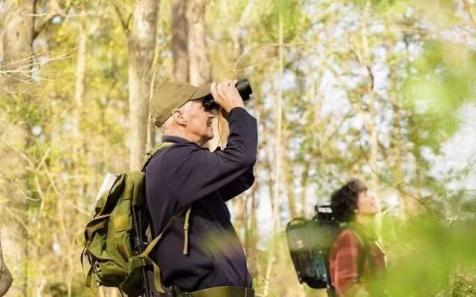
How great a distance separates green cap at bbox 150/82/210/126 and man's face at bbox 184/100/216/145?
3 centimetres

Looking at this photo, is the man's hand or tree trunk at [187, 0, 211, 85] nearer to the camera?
the man's hand

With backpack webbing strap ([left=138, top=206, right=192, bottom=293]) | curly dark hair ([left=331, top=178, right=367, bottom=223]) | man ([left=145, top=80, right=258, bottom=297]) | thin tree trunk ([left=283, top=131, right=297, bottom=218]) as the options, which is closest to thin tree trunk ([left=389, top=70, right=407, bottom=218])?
man ([left=145, top=80, right=258, bottom=297])

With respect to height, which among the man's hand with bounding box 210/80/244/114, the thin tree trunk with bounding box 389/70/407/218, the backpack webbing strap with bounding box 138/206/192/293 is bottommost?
the backpack webbing strap with bounding box 138/206/192/293

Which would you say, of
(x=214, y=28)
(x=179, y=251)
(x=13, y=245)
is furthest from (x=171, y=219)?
(x=214, y=28)

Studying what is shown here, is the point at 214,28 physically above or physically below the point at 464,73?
above

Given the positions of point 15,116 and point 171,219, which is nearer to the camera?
point 171,219

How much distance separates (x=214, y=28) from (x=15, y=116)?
9.58 meters

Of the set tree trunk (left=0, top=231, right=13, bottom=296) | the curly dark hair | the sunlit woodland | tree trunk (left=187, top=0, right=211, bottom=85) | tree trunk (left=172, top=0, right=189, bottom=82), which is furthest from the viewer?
tree trunk (left=172, top=0, right=189, bottom=82)

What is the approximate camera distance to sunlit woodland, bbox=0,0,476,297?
941 millimetres

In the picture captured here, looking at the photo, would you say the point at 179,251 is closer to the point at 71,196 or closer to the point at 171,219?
the point at 171,219

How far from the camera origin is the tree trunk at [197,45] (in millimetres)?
15234

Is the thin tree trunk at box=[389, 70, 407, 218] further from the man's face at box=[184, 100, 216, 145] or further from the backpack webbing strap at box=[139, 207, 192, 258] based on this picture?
the man's face at box=[184, 100, 216, 145]

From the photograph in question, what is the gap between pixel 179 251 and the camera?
3164mm

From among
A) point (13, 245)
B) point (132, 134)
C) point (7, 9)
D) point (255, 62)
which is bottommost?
point (13, 245)
